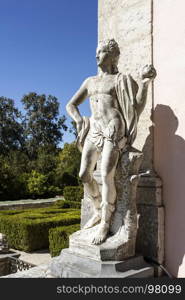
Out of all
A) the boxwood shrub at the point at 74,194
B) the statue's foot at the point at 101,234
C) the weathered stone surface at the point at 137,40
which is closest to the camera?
the statue's foot at the point at 101,234

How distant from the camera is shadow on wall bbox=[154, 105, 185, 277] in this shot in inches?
149

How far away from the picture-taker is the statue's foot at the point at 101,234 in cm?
342

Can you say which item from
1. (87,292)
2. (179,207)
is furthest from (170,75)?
(87,292)

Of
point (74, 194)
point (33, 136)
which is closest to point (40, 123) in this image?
point (33, 136)

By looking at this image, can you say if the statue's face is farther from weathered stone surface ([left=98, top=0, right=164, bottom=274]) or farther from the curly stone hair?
weathered stone surface ([left=98, top=0, right=164, bottom=274])

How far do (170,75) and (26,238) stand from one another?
20.7 ft

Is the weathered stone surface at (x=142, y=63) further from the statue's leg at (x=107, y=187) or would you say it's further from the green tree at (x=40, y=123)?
the green tree at (x=40, y=123)

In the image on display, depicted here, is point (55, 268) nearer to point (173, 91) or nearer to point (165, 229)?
point (165, 229)

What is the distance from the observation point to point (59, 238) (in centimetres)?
720

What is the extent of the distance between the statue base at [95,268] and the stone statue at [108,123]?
27 centimetres

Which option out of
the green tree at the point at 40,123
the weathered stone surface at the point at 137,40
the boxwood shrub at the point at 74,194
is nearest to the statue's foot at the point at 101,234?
the weathered stone surface at the point at 137,40

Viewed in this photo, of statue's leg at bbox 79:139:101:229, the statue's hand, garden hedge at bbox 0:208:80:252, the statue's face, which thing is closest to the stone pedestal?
statue's leg at bbox 79:139:101:229

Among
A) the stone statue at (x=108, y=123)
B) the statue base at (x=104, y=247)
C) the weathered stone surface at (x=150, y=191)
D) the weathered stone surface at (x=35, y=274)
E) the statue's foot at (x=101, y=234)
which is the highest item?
the stone statue at (x=108, y=123)

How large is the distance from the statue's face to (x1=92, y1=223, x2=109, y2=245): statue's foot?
6.09 ft
